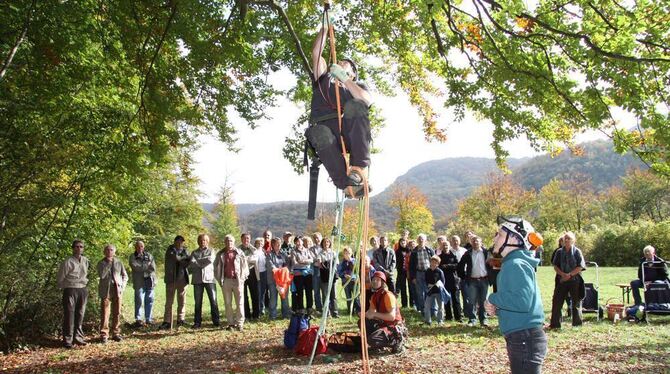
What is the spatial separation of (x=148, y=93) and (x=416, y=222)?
4987 centimetres

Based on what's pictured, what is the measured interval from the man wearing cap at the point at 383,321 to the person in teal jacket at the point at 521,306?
144 inches

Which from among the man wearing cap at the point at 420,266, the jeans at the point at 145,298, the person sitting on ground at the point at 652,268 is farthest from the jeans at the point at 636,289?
the jeans at the point at 145,298

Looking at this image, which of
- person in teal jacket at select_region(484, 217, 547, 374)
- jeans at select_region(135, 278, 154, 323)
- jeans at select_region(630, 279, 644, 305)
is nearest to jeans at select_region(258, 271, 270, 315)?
jeans at select_region(135, 278, 154, 323)

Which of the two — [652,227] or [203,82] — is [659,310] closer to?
[203,82]

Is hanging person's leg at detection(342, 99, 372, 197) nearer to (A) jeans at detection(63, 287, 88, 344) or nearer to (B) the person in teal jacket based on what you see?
(B) the person in teal jacket

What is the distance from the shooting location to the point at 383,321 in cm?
788

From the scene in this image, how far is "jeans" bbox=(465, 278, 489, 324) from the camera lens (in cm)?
1001

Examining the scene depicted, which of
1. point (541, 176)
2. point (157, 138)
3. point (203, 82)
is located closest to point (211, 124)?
point (203, 82)

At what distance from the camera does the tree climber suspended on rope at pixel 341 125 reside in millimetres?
4160

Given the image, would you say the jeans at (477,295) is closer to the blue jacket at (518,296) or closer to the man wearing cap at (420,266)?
the man wearing cap at (420,266)

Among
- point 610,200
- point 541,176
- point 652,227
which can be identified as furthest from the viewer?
point 541,176

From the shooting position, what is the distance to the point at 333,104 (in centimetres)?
428

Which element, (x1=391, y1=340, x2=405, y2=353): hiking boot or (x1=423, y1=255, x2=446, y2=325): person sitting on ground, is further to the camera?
(x1=423, y1=255, x2=446, y2=325): person sitting on ground

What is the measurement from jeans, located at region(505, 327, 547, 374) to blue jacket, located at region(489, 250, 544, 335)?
0.06 m
